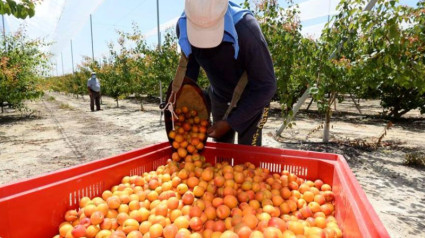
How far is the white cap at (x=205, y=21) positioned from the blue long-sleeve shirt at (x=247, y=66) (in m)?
0.17

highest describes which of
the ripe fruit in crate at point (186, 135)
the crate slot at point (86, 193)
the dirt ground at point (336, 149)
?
the ripe fruit in crate at point (186, 135)

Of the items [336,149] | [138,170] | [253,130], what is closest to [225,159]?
[253,130]

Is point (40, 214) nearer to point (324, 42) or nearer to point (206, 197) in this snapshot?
point (206, 197)

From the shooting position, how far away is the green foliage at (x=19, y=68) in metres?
9.30

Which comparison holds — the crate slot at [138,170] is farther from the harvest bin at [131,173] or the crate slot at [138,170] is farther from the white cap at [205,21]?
the white cap at [205,21]

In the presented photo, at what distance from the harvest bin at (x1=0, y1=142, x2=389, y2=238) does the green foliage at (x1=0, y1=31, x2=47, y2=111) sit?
28.6 feet

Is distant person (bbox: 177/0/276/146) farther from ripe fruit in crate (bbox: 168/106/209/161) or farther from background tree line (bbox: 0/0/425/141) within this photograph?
background tree line (bbox: 0/0/425/141)

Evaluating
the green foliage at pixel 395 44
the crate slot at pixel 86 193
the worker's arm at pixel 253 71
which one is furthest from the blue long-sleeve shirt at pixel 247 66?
the green foliage at pixel 395 44

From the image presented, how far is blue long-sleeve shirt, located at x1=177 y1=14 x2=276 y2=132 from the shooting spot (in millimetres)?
1887

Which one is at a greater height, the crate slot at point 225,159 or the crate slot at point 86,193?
A: the crate slot at point 225,159

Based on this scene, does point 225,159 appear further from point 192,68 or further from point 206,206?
point 192,68

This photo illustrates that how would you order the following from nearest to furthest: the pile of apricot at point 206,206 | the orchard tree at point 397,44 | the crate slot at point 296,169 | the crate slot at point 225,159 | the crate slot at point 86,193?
the pile of apricot at point 206,206
the crate slot at point 86,193
the crate slot at point 296,169
the crate slot at point 225,159
the orchard tree at point 397,44

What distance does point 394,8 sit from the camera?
352 cm

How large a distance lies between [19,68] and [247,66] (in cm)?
1093
